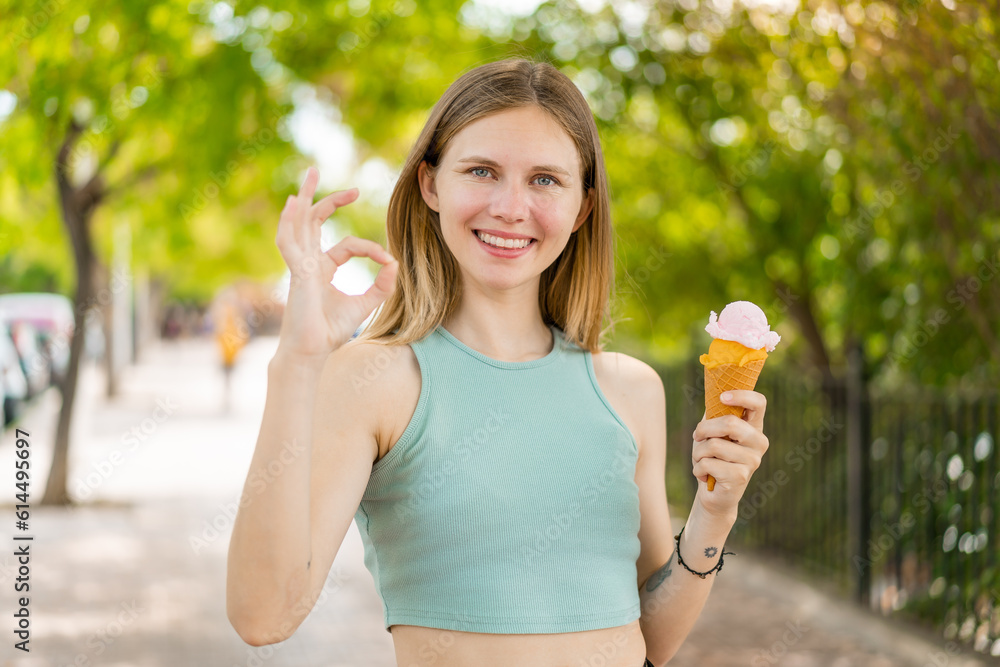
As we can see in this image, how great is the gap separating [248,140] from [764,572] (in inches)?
236

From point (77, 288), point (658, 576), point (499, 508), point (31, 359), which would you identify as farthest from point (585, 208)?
point (31, 359)

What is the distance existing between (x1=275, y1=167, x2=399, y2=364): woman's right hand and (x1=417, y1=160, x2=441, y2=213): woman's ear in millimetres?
455

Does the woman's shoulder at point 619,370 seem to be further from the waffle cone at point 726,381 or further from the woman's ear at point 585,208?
the woman's ear at point 585,208

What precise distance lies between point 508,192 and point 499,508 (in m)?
0.65

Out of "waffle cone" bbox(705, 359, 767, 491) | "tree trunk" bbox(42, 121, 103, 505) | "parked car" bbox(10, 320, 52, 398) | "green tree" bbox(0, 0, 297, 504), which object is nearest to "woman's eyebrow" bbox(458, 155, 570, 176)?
"waffle cone" bbox(705, 359, 767, 491)

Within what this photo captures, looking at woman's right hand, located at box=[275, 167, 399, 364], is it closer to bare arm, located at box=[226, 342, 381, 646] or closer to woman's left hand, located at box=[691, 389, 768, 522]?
bare arm, located at box=[226, 342, 381, 646]

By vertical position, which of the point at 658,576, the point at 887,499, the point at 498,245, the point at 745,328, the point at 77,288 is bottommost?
the point at 77,288

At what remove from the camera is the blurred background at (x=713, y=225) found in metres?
5.75

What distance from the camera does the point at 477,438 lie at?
73.8 inches


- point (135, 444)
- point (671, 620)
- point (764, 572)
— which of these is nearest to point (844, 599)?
point (764, 572)

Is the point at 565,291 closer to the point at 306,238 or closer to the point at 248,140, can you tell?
the point at 306,238

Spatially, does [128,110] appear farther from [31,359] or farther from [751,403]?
[31,359]

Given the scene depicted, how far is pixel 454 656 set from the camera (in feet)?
5.96

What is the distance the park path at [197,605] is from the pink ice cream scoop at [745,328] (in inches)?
174
